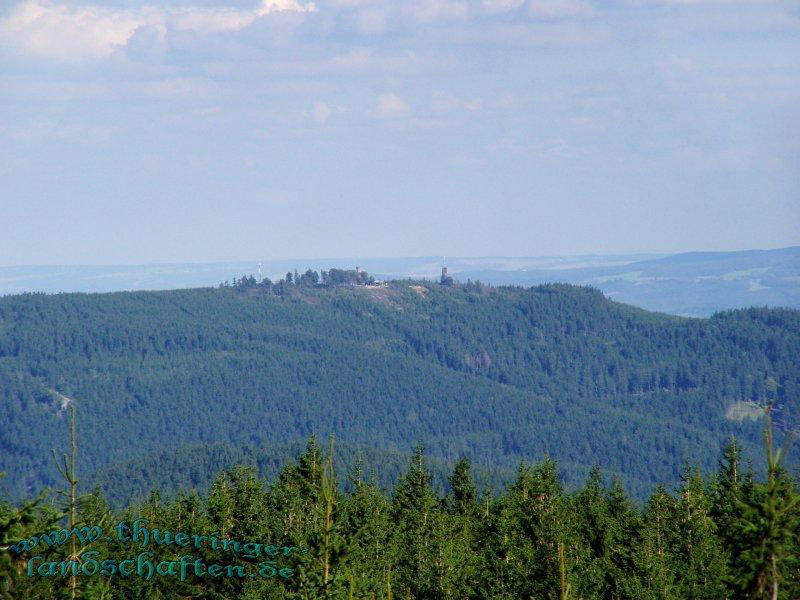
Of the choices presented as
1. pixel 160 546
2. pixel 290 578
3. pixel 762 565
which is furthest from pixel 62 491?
pixel 160 546

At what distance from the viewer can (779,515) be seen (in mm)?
26906

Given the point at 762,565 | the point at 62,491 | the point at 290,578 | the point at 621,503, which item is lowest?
the point at 621,503

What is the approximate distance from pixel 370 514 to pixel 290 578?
35371mm

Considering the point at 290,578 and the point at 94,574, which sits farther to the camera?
the point at 290,578

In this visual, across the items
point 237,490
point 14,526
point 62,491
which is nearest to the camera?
point 14,526

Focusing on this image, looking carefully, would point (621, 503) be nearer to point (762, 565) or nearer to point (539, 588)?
point (539, 588)

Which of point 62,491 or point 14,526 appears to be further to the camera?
point 62,491

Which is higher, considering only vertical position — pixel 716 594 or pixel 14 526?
pixel 14 526

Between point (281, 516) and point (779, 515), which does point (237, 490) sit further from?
point (779, 515)

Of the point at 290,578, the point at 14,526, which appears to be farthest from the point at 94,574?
the point at 14,526

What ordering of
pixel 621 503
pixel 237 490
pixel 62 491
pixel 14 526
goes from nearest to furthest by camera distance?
pixel 14 526, pixel 62 491, pixel 237 490, pixel 621 503

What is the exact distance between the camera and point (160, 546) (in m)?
58.1

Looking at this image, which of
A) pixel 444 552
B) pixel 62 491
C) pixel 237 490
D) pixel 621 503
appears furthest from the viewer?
pixel 621 503

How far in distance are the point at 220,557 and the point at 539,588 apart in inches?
609
